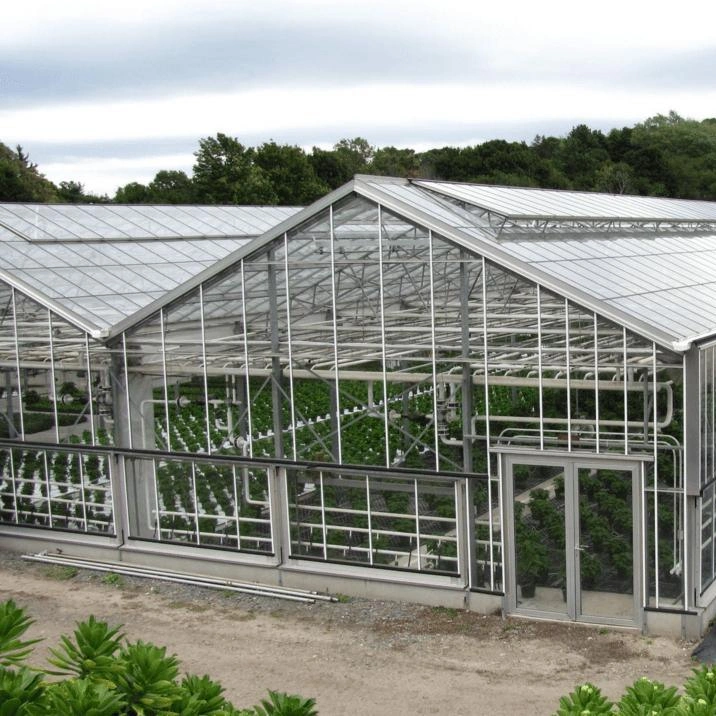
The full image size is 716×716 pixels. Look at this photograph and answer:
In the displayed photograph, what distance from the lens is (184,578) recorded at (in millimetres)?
17531

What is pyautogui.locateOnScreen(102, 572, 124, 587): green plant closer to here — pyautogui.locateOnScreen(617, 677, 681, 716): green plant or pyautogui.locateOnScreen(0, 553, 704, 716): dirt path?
pyautogui.locateOnScreen(0, 553, 704, 716): dirt path

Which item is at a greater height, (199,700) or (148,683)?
(148,683)

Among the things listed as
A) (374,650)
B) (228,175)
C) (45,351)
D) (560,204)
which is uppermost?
(228,175)

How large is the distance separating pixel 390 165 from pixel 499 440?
247ft

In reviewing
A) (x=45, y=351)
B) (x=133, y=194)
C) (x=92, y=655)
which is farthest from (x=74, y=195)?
(x=92, y=655)

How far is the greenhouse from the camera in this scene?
14453mm

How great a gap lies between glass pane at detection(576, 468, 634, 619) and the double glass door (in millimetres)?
14

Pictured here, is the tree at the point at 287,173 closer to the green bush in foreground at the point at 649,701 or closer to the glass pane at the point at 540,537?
the glass pane at the point at 540,537

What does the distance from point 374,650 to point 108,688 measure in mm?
8301

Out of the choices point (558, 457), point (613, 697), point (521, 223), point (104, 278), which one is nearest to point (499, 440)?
point (558, 457)

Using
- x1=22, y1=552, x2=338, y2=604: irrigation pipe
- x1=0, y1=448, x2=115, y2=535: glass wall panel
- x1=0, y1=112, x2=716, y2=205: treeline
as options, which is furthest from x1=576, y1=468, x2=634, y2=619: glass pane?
x1=0, y1=112, x2=716, y2=205: treeline

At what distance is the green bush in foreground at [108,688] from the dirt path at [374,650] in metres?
6.30

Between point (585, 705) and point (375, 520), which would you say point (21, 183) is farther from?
point (585, 705)

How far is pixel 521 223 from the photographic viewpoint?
19.3 metres
